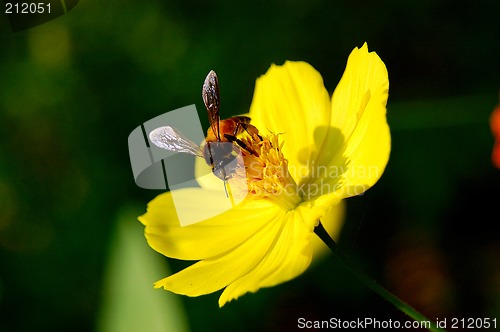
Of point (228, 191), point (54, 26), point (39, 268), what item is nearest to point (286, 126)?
point (228, 191)

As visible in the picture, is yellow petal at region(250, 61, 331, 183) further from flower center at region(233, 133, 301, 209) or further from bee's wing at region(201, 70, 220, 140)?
bee's wing at region(201, 70, 220, 140)

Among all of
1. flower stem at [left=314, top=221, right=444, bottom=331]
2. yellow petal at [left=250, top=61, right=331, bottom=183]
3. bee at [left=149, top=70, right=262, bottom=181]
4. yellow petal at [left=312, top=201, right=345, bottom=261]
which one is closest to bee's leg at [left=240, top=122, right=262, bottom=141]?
bee at [left=149, top=70, right=262, bottom=181]

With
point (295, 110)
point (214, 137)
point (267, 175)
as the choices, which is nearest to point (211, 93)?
point (214, 137)

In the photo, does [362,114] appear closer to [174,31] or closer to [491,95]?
[491,95]

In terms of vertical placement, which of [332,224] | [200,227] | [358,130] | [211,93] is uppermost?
[211,93]

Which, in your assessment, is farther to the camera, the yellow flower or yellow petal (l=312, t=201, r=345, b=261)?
yellow petal (l=312, t=201, r=345, b=261)

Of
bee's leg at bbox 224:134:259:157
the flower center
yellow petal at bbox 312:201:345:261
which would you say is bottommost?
yellow petal at bbox 312:201:345:261

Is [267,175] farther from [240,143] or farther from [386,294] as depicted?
[386,294]
